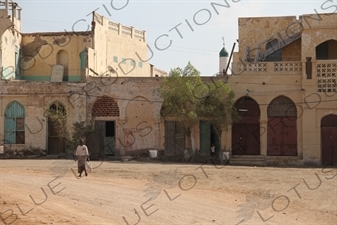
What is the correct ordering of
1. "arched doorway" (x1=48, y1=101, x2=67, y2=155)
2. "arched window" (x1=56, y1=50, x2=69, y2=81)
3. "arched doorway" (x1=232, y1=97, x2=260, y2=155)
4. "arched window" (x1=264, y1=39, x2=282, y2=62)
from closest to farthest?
"arched doorway" (x1=48, y1=101, x2=67, y2=155)
"arched doorway" (x1=232, y1=97, x2=260, y2=155)
"arched window" (x1=264, y1=39, x2=282, y2=62)
"arched window" (x1=56, y1=50, x2=69, y2=81)

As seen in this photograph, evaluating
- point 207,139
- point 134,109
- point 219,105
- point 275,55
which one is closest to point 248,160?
point 207,139

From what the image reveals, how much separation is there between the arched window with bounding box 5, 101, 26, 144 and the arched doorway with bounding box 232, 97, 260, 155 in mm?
11432

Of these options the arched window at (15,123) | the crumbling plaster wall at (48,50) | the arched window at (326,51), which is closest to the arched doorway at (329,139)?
the arched window at (326,51)

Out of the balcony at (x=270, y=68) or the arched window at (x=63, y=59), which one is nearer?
the balcony at (x=270, y=68)

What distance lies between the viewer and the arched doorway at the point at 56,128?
90.9 feet

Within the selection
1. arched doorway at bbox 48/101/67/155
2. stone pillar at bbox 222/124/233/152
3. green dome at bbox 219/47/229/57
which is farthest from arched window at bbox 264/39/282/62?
arched doorway at bbox 48/101/67/155

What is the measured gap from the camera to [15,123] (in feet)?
95.3

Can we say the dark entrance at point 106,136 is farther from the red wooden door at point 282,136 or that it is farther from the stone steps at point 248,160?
the red wooden door at point 282,136

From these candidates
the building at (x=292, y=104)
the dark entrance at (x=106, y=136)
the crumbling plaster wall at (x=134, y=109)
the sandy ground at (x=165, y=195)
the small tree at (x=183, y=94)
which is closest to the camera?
the sandy ground at (x=165, y=195)

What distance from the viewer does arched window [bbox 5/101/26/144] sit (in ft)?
95.0

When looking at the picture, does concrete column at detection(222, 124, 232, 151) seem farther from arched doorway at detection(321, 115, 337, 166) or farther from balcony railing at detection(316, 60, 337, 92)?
balcony railing at detection(316, 60, 337, 92)

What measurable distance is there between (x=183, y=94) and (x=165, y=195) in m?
10.5

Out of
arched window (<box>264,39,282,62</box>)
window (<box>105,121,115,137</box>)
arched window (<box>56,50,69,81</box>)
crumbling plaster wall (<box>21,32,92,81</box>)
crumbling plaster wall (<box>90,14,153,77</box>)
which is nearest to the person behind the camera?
window (<box>105,121,115,137</box>)

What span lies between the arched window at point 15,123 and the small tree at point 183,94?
805 cm
